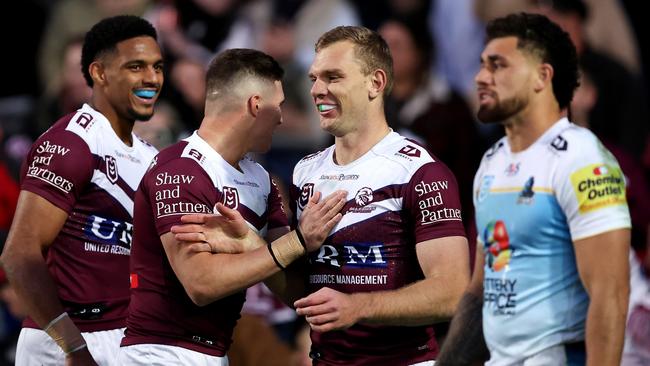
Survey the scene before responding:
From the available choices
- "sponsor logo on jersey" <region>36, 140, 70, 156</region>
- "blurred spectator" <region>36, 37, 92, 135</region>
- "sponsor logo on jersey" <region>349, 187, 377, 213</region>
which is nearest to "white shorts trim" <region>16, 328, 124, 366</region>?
"sponsor logo on jersey" <region>36, 140, 70, 156</region>

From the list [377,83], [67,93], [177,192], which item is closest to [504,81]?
[377,83]

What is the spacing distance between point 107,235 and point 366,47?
1815 mm

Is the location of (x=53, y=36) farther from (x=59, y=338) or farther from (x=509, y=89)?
(x=509, y=89)

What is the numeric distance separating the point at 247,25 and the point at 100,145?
20.1ft

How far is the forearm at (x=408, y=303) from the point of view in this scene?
234 inches

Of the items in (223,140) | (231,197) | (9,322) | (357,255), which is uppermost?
(223,140)

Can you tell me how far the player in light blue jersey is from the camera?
5.31m

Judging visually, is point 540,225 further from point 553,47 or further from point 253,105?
point 253,105

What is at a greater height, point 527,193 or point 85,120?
point 85,120

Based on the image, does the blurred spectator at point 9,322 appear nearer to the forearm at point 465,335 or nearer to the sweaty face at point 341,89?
the sweaty face at point 341,89

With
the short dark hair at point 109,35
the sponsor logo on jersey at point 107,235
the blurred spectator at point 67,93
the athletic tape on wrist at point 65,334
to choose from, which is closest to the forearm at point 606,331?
the athletic tape on wrist at point 65,334

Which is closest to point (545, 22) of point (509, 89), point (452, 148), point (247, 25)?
point (509, 89)

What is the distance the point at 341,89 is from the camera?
20.8ft

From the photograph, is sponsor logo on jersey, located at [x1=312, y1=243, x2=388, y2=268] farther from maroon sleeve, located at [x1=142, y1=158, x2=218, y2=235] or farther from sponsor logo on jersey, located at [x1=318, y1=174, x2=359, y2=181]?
maroon sleeve, located at [x1=142, y1=158, x2=218, y2=235]
